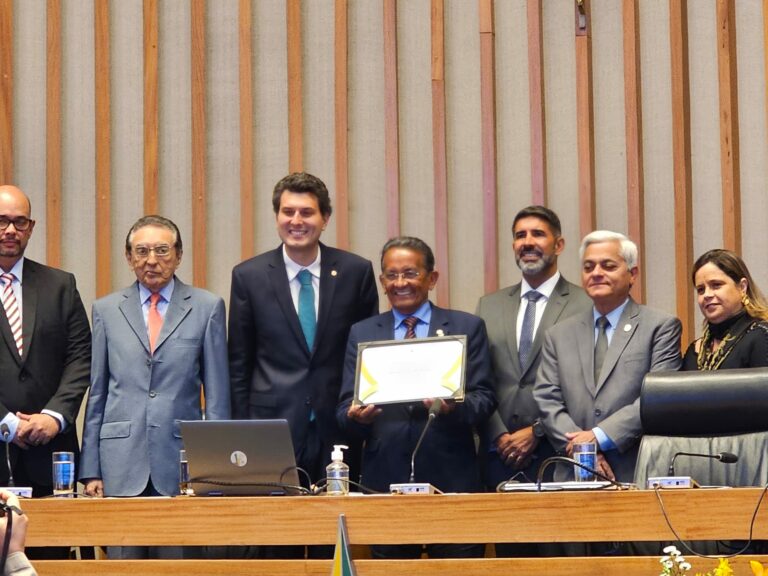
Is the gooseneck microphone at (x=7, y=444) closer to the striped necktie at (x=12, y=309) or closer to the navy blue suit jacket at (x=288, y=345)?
the striped necktie at (x=12, y=309)

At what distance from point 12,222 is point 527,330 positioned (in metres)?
1.64

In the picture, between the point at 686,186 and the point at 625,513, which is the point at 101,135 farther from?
the point at 625,513

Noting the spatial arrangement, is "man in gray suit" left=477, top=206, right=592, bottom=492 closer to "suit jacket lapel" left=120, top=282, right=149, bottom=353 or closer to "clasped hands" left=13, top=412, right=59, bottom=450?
"suit jacket lapel" left=120, top=282, right=149, bottom=353

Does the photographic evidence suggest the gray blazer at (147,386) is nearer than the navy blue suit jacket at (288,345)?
Yes

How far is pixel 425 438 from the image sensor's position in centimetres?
425

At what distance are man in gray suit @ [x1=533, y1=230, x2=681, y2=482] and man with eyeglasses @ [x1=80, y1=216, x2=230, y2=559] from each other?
1007 mm

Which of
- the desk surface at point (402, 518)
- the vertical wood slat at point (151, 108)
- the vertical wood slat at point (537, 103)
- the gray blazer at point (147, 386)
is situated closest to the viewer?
the desk surface at point (402, 518)

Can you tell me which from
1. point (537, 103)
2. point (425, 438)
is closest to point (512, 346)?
point (425, 438)

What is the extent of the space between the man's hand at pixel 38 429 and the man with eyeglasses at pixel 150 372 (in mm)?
114

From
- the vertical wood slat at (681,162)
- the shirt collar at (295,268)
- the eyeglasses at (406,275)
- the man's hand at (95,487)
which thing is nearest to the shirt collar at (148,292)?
the shirt collar at (295,268)

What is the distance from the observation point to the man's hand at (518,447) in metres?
4.34

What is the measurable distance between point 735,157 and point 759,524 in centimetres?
216

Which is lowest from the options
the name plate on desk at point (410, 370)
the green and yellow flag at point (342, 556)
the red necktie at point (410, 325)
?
the green and yellow flag at point (342, 556)

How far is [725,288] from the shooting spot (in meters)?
4.20
